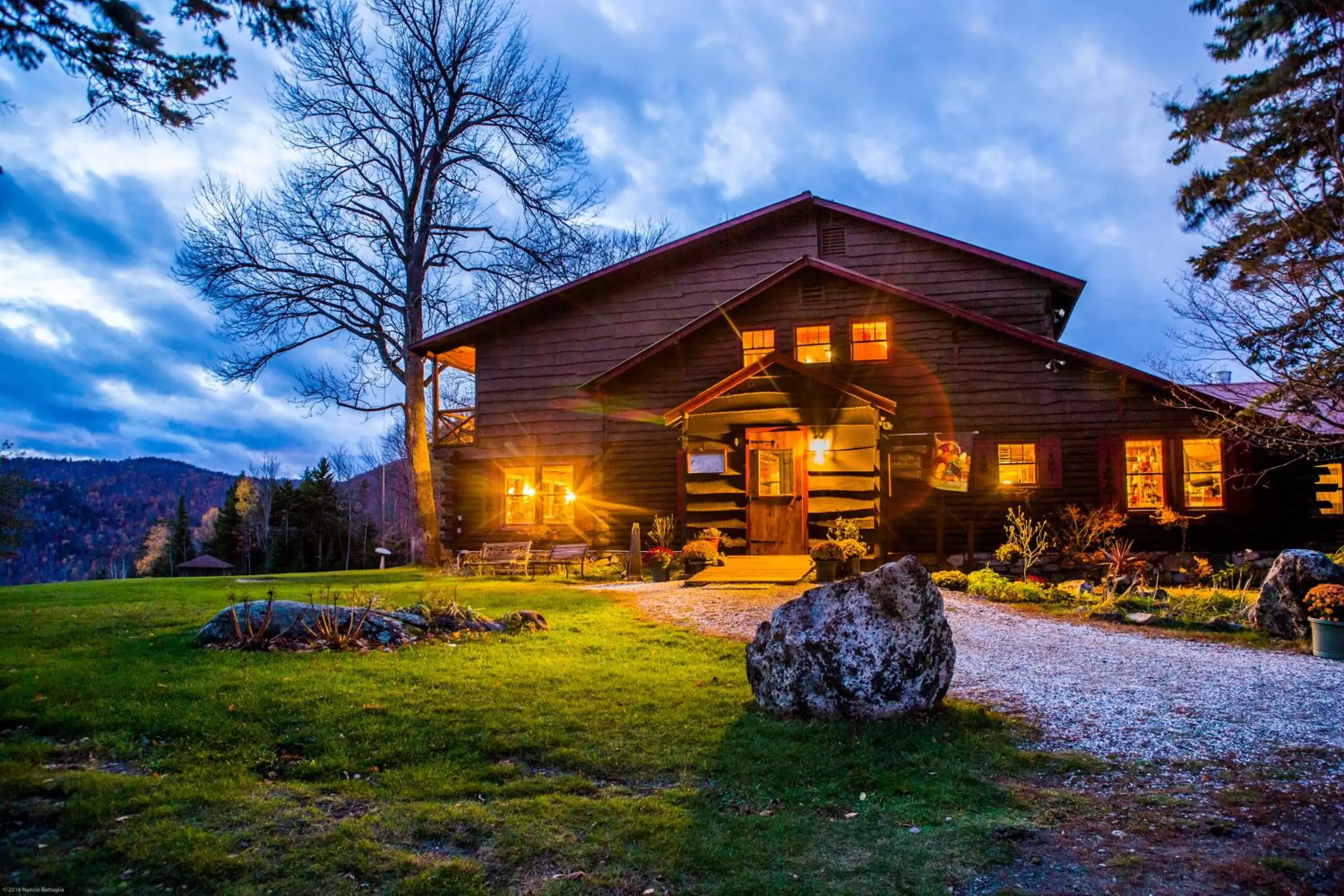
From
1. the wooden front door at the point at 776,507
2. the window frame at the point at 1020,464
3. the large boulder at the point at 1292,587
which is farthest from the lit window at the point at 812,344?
the large boulder at the point at 1292,587

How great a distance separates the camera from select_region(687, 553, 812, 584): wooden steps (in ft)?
45.8

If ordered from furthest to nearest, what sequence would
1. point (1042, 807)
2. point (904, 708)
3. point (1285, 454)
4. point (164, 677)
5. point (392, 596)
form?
1. point (1285, 454)
2. point (392, 596)
3. point (164, 677)
4. point (904, 708)
5. point (1042, 807)

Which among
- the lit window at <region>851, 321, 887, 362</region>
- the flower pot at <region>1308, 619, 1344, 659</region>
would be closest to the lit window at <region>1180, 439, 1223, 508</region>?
the lit window at <region>851, 321, 887, 362</region>

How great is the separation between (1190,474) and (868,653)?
14.5 metres

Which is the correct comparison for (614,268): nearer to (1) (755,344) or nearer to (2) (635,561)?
(1) (755,344)

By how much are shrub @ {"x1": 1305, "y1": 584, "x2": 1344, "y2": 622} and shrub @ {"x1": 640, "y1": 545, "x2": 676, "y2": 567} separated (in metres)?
10.3

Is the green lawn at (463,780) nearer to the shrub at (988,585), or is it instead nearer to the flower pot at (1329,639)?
the flower pot at (1329,639)

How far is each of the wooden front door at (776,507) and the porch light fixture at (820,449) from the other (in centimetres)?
40

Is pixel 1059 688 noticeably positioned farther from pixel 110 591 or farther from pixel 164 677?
pixel 110 591

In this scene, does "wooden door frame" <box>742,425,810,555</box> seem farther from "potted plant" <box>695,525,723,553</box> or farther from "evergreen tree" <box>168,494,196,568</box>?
"evergreen tree" <box>168,494,196,568</box>

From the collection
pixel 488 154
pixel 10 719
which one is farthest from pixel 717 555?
pixel 488 154

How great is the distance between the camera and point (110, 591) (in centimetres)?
1431

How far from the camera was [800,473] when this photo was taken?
1692cm

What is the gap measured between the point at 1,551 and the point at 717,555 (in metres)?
25.1
